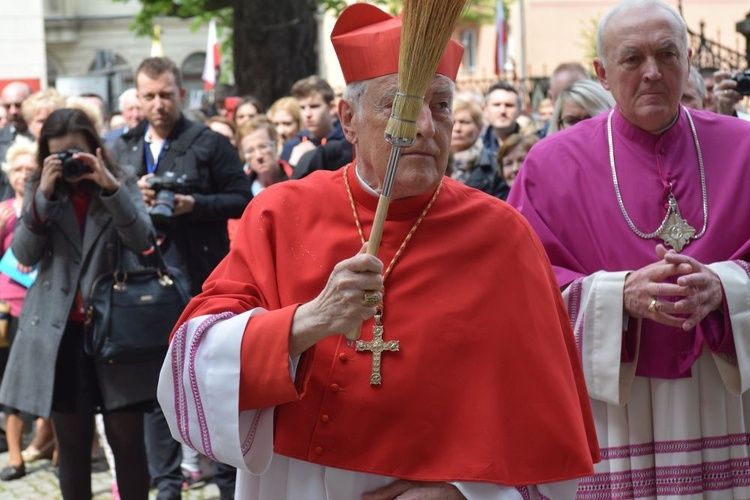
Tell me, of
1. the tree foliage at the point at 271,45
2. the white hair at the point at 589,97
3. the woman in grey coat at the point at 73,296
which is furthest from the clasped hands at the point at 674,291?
the tree foliage at the point at 271,45

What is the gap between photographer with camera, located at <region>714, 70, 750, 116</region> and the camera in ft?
20.1

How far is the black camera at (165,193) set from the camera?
22.5 feet

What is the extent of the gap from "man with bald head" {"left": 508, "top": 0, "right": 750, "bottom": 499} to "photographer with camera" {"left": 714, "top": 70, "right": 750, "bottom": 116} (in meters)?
1.67

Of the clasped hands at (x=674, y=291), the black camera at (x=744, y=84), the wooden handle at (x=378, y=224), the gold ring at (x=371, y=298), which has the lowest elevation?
the clasped hands at (x=674, y=291)

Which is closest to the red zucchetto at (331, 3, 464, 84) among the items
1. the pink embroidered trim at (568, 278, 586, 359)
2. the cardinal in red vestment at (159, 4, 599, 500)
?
the cardinal in red vestment at (159, 4, 599, 500)

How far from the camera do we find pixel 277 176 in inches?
323

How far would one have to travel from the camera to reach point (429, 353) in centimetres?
332

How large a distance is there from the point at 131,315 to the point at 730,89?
3.03 meters

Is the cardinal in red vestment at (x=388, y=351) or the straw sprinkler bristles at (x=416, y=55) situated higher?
the straw sprinkler bristles at (x=416, y=55)

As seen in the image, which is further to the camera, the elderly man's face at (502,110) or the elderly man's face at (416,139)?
the elderly man's face at (502,110)

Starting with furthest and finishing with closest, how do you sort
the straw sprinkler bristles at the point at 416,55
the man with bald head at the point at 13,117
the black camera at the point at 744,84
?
the man with bald head at the point at 13,117, the black camera at the point at 744,84, the straw sprinkler bristles at the point at 416,55

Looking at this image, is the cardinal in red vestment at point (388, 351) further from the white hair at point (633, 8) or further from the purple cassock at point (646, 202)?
the white hair at point (633, 8)

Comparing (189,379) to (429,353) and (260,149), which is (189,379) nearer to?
(429,353)

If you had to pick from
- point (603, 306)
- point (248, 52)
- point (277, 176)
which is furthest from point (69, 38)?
point (603, 306)
